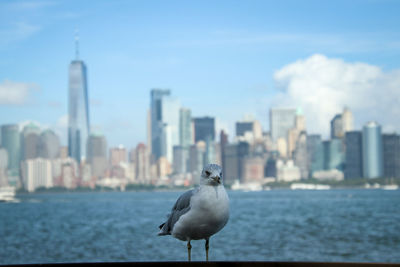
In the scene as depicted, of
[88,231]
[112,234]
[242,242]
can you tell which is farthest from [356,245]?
[88,231]

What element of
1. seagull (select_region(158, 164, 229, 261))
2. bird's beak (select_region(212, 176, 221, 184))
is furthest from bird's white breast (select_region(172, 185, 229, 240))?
bird's beak (select_region(212, 176, 221, 184))

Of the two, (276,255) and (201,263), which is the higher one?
(201,263)

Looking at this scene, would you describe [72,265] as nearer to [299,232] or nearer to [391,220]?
[299,232]

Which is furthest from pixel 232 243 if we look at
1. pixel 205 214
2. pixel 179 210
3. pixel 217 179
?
pixel 217 179

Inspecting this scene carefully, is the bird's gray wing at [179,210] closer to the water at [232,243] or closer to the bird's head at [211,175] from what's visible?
the bird's head at [211,175]

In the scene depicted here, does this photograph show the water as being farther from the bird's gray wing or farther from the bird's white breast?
the bird's white breast

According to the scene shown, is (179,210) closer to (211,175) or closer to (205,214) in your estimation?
(205,214)
